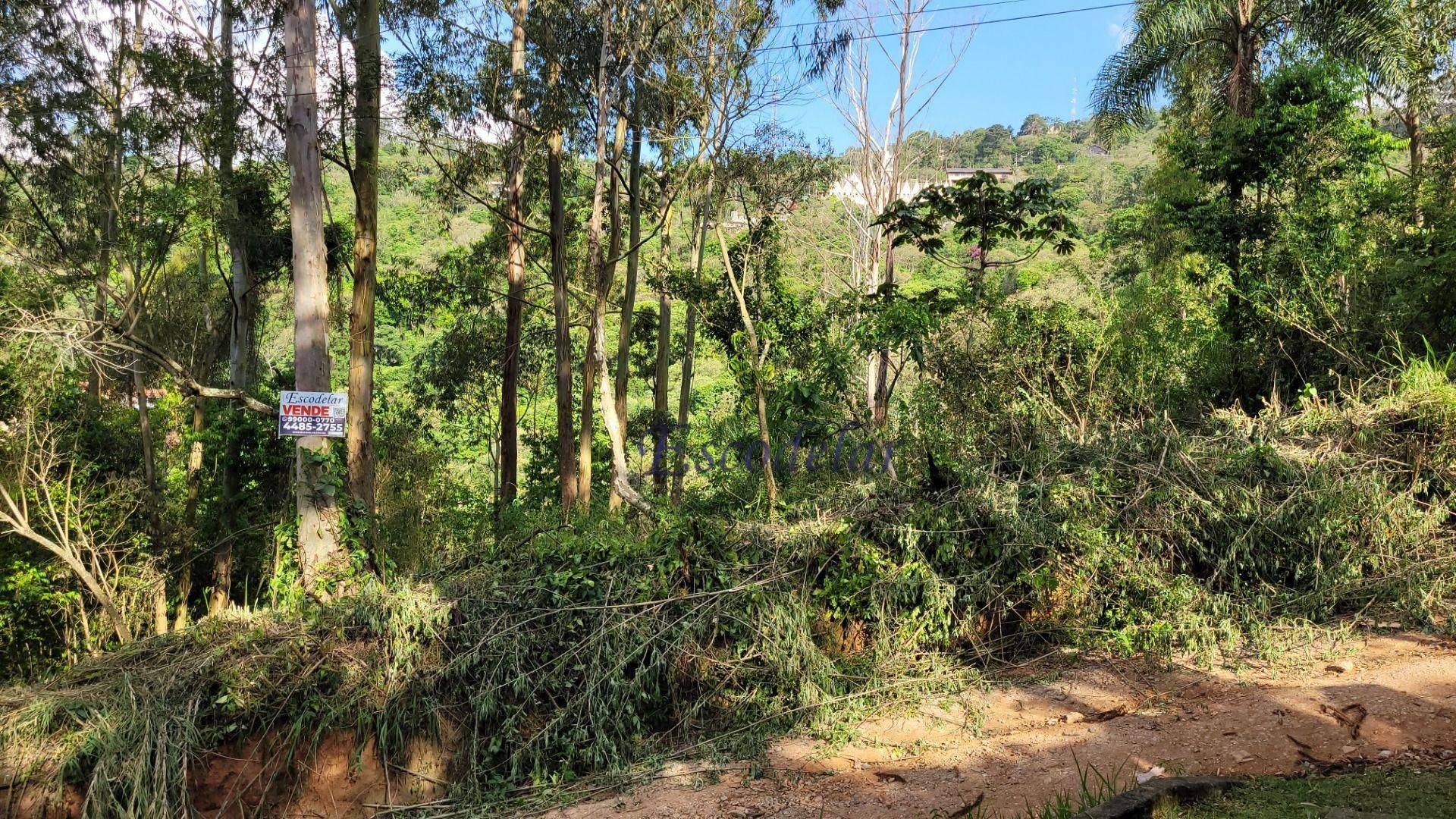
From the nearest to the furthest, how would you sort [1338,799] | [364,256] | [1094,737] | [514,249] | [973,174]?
1. [1338,799]
2. [1094,737]
3. [973,174]
4. [364,256]
5. [514,249]

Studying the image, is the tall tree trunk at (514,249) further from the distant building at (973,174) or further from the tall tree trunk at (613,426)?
the distant building at (973,174)

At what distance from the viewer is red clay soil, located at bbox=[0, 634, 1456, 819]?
3943mm

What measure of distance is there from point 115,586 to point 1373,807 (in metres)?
14.7

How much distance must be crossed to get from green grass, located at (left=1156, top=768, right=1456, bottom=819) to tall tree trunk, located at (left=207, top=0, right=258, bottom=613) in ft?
42.6

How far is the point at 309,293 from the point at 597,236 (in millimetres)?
6369

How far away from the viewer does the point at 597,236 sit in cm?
1359

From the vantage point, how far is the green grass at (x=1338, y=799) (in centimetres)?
261

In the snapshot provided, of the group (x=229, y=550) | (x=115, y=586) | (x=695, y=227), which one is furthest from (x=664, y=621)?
(x=695, y=227)

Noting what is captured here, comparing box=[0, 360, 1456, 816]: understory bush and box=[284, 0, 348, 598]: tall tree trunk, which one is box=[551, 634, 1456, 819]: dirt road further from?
box=[284, 0, 348, 598]: tall tree trunk

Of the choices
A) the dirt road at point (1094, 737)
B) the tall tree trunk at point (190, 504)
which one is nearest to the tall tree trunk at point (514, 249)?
the tall tree trunk at point (190, 504)

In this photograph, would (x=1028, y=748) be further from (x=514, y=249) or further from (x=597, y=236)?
(x=514, y=249)

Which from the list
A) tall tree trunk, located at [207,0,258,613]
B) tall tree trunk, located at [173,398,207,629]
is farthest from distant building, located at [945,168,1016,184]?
tall tree trunk, located at [173,398,207,629]

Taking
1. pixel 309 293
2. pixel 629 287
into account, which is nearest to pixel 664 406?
pixel 629 287

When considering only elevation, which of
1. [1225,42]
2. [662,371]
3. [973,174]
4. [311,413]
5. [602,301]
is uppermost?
[1225,42]
